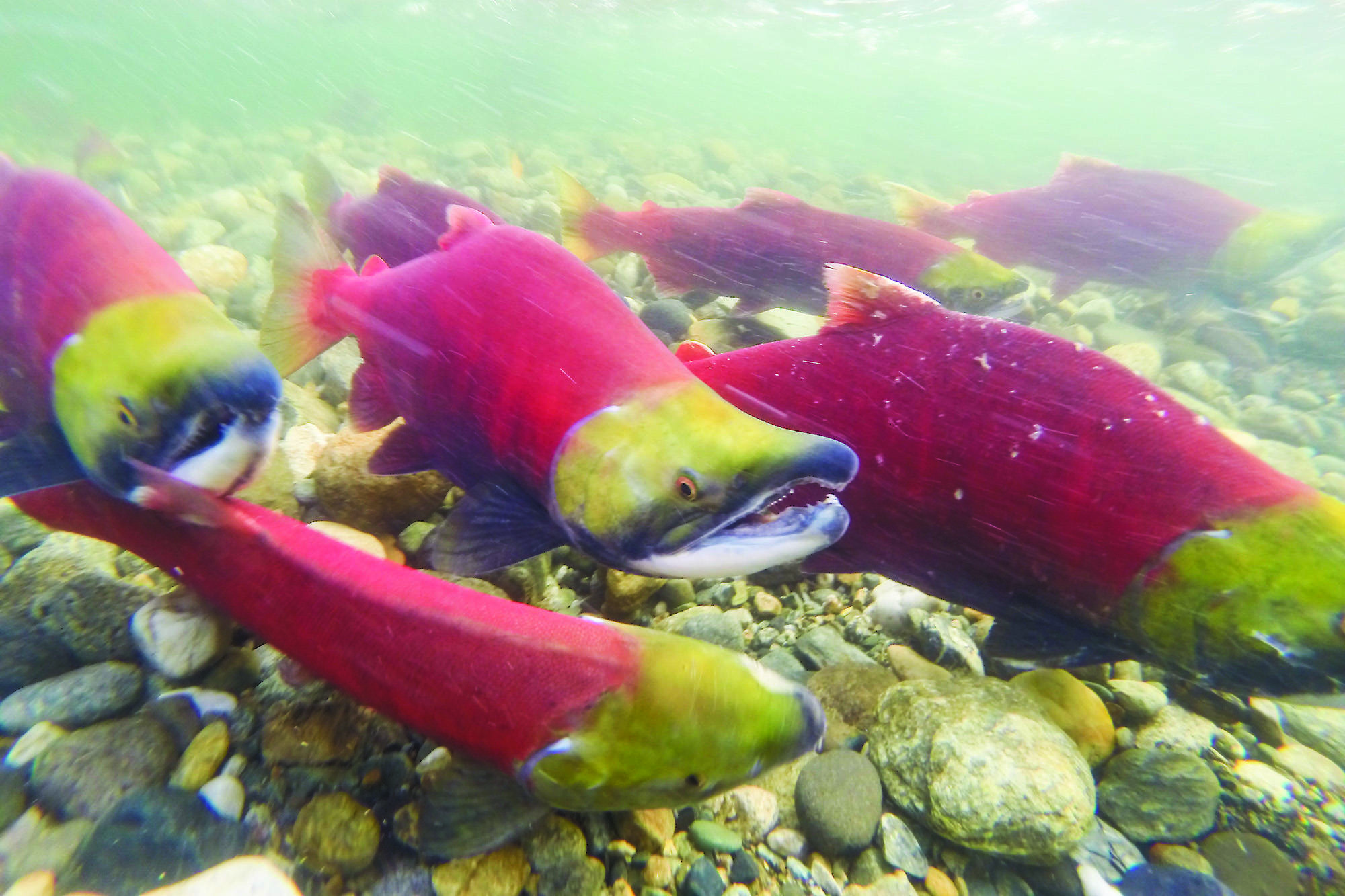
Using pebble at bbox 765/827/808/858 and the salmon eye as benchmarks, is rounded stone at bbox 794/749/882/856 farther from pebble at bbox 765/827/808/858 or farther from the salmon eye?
the salmon eye

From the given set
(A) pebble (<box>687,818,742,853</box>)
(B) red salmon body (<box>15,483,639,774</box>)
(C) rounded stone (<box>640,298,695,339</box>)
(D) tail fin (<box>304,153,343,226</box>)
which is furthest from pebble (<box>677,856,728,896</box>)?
(D) tail fin (<box>304,153,343,226</box>)

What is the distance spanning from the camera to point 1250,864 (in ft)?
6.42

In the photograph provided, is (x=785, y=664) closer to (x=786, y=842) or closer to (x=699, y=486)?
(x=786, y=842)

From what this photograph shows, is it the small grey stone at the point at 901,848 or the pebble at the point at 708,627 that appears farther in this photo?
the pebble at the point at 708,627

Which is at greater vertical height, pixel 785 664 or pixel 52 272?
pixel 52 272

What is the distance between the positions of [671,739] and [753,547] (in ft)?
1.70

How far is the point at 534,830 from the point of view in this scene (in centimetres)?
166

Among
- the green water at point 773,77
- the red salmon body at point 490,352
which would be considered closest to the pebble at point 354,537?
the red salmon body at point 490,352

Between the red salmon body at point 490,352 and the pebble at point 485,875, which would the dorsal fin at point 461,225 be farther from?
the pebble at point 485,875

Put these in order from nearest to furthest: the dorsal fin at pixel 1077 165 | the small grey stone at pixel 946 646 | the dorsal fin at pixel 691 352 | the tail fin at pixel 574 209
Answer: the small grey stone at pixel 946 646
the dorsal fin at pixel 691 352
the tail fin at pixel 574 209
the dorsal fin at pixel 1077 165

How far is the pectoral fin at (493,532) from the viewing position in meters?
1.98

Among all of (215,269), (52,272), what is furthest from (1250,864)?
(215,269)

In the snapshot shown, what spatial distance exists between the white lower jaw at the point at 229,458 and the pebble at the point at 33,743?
0.69m

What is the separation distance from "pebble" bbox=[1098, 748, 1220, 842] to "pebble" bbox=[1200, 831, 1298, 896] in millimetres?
49
